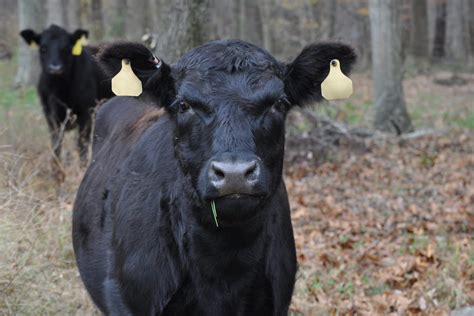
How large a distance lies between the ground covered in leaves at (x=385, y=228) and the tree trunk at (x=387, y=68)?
1512 mm

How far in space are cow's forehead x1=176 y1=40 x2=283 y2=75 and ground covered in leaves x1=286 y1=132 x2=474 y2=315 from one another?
2337mm

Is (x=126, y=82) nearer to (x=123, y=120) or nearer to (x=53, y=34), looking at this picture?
(x=123, y=120)

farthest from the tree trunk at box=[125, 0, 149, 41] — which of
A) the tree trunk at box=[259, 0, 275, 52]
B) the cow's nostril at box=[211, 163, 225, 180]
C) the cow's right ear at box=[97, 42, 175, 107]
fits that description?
the cow's nostril at box=[211, 163, 225, 180]

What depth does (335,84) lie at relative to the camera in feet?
13.8

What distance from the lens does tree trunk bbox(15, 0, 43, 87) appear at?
2117 cm

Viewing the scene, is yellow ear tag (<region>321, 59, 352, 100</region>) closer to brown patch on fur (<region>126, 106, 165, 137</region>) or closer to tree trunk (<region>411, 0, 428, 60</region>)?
brown patch on fur (<region>126, 106, 165, 137</region>)

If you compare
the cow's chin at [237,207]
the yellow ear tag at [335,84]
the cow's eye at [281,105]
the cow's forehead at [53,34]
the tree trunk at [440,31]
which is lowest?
the tree trunk at [440,31]

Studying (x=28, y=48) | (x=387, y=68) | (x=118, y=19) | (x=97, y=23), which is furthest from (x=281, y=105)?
(x=97, y=23)

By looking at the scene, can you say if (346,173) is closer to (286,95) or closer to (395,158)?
(395,158)

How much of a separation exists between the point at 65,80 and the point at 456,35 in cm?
2581

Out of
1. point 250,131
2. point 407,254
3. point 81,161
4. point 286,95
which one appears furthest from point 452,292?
point 81,161

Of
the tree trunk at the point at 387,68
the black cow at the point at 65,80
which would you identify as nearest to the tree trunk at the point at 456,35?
the tree trunk at the point at 387,68

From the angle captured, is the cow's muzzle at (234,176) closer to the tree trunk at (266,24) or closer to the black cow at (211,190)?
the black cow at (211,190)

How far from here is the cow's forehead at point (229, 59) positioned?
3908 millimetres
